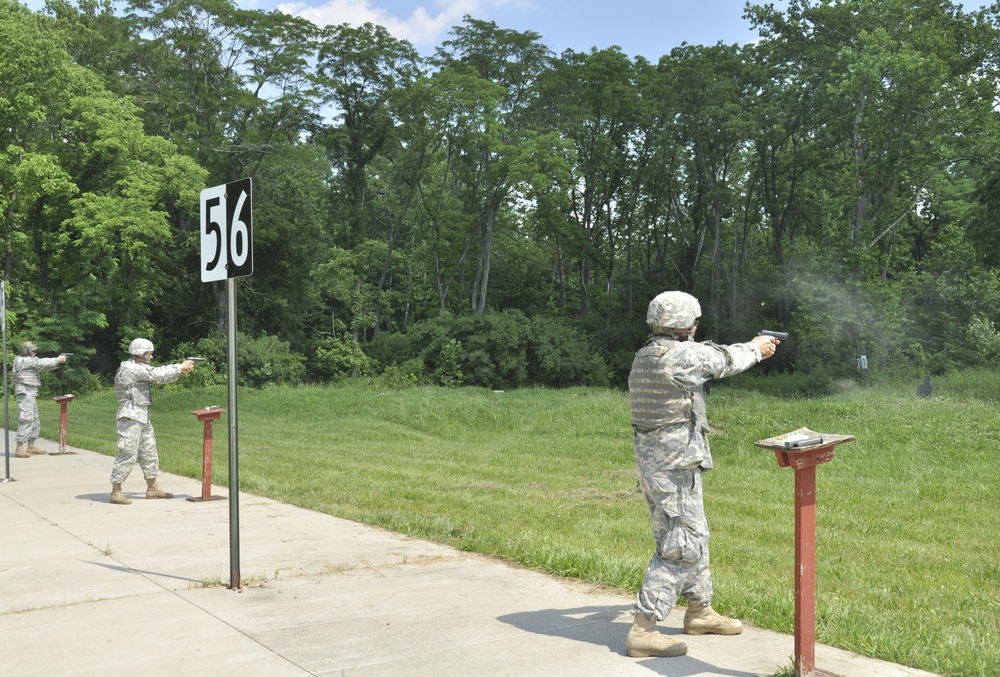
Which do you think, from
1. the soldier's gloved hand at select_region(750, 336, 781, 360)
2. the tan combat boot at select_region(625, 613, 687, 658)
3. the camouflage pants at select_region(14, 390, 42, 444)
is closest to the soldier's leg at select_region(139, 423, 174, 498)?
the camouflage pants at select_region(14, 390, 42, 444)

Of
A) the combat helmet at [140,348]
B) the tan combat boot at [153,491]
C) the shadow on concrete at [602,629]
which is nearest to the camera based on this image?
the shadow on concrete at [602,629]

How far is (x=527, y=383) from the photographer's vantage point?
4322 centimetres

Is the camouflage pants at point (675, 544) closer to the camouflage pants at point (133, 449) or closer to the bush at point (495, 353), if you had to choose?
the camouflage pants at point (133, 449)

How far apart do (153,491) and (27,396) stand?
23.1 feet

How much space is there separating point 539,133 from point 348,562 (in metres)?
43.2

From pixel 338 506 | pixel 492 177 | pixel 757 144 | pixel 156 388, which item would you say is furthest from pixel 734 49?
pixel 338 506

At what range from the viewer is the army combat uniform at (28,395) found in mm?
16906

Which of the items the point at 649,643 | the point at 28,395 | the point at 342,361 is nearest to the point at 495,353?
the point at 342,361

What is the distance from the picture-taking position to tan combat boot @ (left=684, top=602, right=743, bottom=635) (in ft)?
17.3

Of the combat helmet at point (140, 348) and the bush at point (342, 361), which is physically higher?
the combat helmet at point (140, 348)

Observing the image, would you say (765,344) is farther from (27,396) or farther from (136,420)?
(27,396)

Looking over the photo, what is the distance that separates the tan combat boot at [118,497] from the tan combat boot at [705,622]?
7.70m

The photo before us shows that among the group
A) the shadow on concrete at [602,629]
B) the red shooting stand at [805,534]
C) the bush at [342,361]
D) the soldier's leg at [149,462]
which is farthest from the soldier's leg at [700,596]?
the bush at [342,361]

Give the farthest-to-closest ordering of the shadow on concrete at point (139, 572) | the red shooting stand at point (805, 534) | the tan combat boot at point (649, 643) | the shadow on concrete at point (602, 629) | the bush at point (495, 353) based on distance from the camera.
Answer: the bush at point (495, 353), the shadow on concrete at point (139, 572), the tan combat boot at point (649, 643), the shadow on concrete at point (602, 629), the red shooting stand at point (805, 534)
